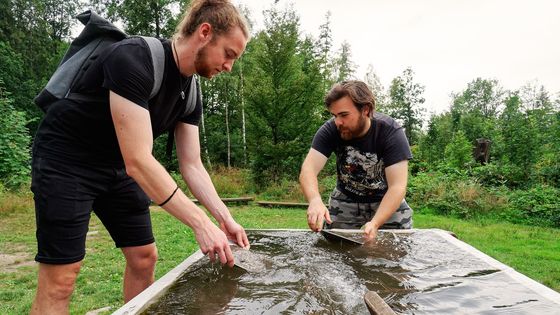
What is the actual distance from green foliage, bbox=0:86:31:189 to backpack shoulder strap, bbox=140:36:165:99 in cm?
1107

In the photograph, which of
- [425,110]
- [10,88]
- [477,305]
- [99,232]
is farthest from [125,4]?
[425,110]

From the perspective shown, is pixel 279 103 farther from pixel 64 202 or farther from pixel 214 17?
pixel 64 202

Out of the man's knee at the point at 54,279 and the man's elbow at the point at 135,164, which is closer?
the man's elbow at the point at 135,164

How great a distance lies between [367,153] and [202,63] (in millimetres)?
1805

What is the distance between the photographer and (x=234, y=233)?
2066mm

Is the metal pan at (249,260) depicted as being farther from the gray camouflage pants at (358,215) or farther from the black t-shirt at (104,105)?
the gray camouflage pants at (358,215)

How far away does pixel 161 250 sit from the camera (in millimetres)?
6059

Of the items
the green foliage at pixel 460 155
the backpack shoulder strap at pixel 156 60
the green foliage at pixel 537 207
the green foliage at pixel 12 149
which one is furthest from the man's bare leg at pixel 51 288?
the green foliage at pixel 460 155

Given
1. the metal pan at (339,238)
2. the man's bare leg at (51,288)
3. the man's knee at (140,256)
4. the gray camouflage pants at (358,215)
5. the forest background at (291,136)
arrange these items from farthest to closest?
the forest background at (291,136) < the gray camouflage pants at (358,215) < the metal pan at (339,238) < the man's knee at (140,256) < the man's bare leg at (51,288)

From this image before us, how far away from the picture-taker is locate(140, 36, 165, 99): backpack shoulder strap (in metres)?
1.73

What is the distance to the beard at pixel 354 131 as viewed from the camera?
3.12 metres

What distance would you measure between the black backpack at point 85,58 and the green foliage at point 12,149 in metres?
10.7

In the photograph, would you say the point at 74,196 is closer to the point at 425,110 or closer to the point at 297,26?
the point at 297,26

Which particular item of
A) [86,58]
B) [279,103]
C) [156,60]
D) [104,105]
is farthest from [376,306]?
[279,103]
